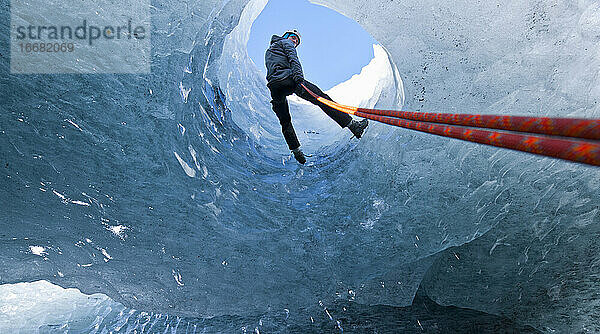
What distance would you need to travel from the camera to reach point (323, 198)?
4.41 metres

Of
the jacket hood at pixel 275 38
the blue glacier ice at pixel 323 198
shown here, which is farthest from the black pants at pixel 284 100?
the blue glacier ice at pixel 323 198

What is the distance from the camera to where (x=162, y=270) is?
376 centimetres

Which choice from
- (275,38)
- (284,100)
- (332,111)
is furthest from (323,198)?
(275,38)

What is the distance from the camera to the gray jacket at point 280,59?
3.56 m

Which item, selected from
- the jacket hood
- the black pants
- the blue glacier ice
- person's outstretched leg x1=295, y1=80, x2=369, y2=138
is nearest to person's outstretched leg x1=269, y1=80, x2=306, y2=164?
the black pants

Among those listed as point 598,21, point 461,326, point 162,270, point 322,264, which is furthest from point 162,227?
point 598,21

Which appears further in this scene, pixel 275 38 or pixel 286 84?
pixel 275 38

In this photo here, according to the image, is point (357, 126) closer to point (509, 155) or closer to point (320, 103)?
point (320, 103)

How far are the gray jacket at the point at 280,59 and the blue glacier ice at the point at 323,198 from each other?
0.56 metres

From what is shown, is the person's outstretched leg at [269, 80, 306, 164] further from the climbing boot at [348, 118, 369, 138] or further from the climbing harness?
the climbing harness

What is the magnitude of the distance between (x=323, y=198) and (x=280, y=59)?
1.60 metres

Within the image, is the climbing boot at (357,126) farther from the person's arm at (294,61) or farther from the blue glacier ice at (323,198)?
the person's arm at (294,61)

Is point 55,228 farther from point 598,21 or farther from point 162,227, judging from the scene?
point 598,21

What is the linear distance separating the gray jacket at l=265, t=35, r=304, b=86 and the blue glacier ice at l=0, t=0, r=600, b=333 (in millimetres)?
565
